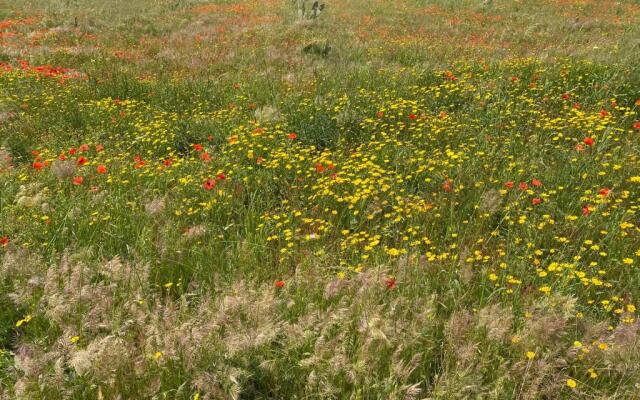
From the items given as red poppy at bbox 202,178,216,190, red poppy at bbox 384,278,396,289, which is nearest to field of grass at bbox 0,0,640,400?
red poppy at bbox 384,278,396,289

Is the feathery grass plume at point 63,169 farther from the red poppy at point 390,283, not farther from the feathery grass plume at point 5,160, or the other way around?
the red poppy at point 390,283

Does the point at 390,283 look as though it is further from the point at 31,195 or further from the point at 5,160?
the point at 5,160

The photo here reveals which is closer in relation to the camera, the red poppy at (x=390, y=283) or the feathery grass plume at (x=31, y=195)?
the red poppy at (x=390, y=283)

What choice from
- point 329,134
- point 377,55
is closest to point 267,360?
point 329,134

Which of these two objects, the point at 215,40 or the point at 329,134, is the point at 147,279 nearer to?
the point at 329,134

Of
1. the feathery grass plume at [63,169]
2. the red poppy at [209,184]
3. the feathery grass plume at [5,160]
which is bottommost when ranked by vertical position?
the feathery grass plume at [5,160]

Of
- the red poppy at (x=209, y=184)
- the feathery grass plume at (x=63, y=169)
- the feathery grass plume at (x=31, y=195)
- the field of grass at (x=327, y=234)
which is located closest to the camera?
the field of grass at (x=327, y=234)

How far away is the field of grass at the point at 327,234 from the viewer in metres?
2.65

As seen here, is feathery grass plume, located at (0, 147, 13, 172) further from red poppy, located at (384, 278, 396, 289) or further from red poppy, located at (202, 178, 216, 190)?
red poppy, located at (384, 278, 396, 289)

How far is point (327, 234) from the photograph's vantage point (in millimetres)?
4367

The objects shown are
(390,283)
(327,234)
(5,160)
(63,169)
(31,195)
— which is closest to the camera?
(390,283)

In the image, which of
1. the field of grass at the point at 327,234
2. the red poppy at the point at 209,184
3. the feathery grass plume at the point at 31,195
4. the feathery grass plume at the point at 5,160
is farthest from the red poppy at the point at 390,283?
the feathery grass plume at the point at 5,160

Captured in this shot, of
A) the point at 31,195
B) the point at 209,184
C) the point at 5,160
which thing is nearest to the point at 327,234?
the point at 209,184

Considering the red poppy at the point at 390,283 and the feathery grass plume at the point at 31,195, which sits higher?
the red poppy at the point at 390,283
